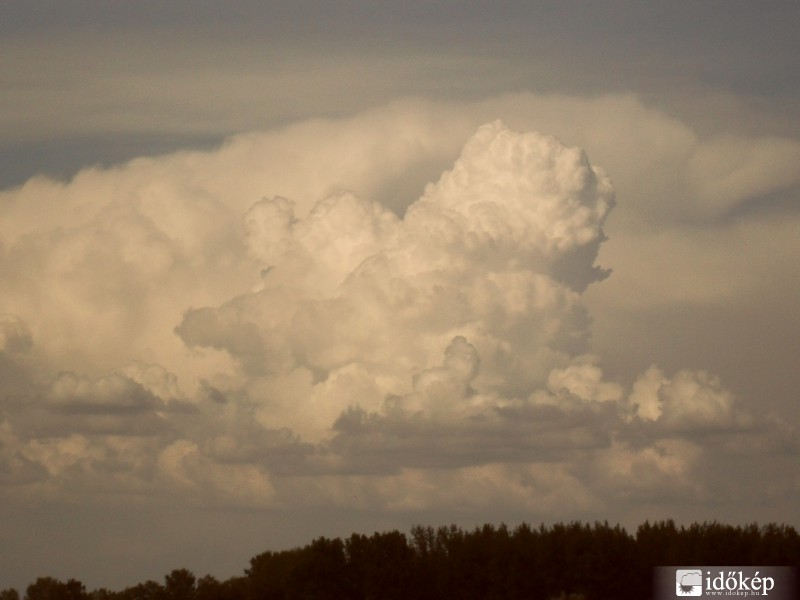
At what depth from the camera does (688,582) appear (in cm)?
13388

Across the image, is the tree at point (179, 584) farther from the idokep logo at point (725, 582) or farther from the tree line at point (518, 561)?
the idokep logo at point (725, 582)

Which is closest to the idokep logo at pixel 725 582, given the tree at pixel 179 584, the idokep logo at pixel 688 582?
the idokep logo at pixel 688 582

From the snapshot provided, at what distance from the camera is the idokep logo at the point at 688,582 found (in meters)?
126

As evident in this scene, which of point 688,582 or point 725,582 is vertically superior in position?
point 688,582

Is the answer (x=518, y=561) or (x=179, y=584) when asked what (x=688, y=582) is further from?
(x=179, y=584)

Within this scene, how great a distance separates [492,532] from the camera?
531 ft

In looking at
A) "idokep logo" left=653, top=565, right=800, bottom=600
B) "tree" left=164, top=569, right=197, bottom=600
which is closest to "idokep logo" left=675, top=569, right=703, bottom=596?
"idokep logo" left=653, top=565, right=800, bottom=600

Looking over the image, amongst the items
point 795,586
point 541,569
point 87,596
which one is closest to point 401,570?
point 541,569

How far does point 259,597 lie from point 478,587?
26855 mm

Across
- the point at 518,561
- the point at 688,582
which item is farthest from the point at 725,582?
the point at 518,561

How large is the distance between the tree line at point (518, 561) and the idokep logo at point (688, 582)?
10.3 meters

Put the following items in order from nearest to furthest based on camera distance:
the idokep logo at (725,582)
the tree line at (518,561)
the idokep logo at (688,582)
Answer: the idokep logo at (725,582) → the idokep logo at (688,582) → the tree line at (518,561)

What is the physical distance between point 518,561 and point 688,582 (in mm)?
22807

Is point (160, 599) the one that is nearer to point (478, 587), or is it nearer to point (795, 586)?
point (478, 587)
